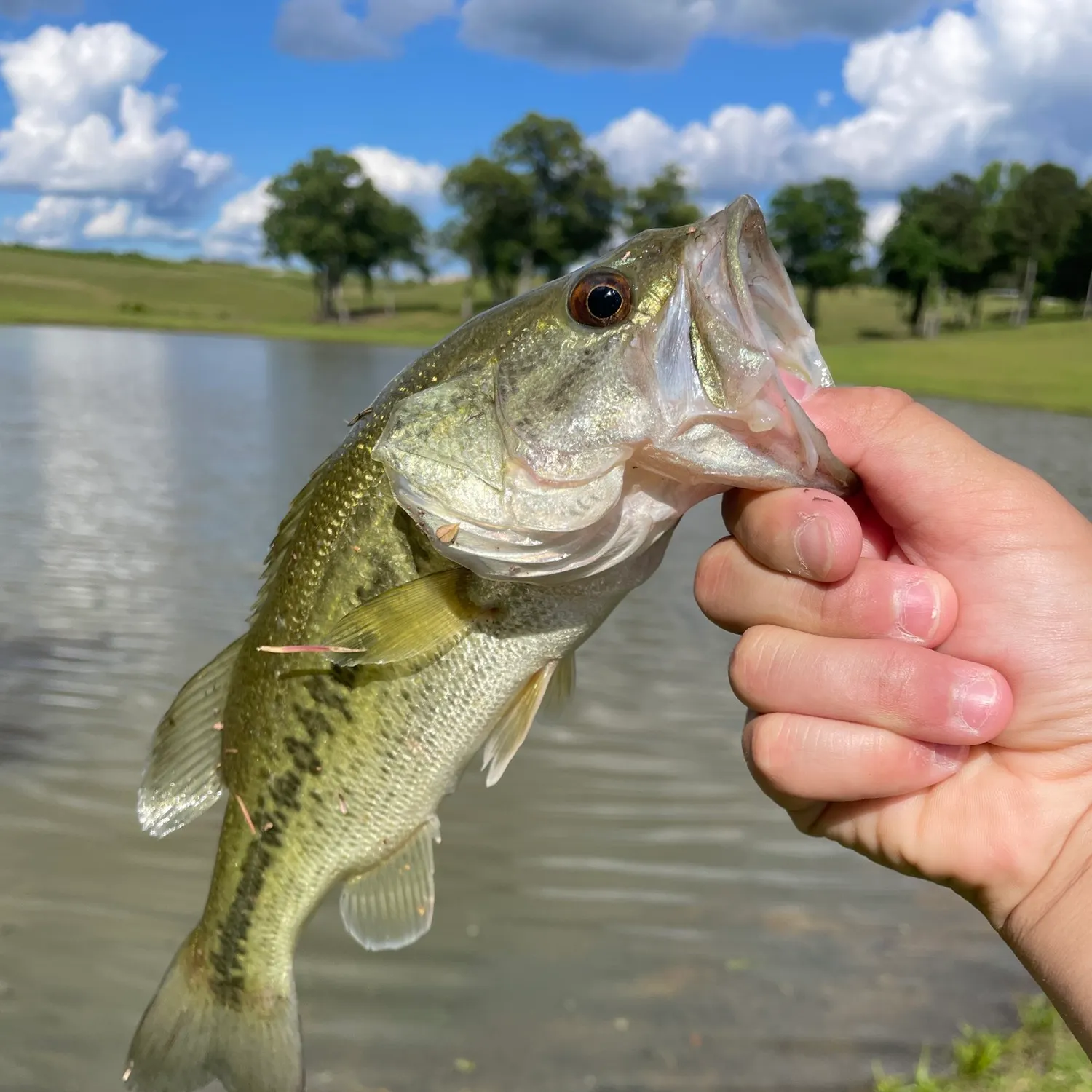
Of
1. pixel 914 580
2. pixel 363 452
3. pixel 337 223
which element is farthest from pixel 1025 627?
pixel 337 223

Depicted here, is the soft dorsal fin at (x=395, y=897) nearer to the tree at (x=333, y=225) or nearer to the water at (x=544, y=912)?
the water at (x=544, y=912)

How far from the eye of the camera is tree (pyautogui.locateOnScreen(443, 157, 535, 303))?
6319cm

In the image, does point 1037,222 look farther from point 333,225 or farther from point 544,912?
point 544,912

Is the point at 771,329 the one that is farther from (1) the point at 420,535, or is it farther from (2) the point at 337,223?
(2) the point at 337,223

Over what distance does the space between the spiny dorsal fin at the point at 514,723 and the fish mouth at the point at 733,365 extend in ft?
2.31

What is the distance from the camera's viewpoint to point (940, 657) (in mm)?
1781

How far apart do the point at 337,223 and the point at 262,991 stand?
73.5 m

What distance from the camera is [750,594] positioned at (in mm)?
1994

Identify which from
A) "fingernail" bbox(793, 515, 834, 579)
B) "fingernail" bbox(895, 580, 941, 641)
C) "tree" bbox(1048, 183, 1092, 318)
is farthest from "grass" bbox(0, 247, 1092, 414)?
"fingernail" bbox(793, 515, 834, 579)

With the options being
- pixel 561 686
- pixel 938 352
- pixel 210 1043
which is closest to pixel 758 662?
pixel 561 686

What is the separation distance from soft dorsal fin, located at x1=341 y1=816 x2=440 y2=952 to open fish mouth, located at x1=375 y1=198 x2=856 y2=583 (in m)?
0.91

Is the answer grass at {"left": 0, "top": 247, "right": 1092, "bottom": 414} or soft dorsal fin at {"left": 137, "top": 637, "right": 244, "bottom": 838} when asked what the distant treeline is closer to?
grass at {"left": 0, "top": 247, "right": 1092, "bottom": 414}

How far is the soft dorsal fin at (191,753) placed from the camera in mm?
2375

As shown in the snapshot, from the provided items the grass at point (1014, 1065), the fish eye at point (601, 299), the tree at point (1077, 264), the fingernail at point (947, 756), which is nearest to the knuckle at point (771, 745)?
the fingernail at point (947, 756)
